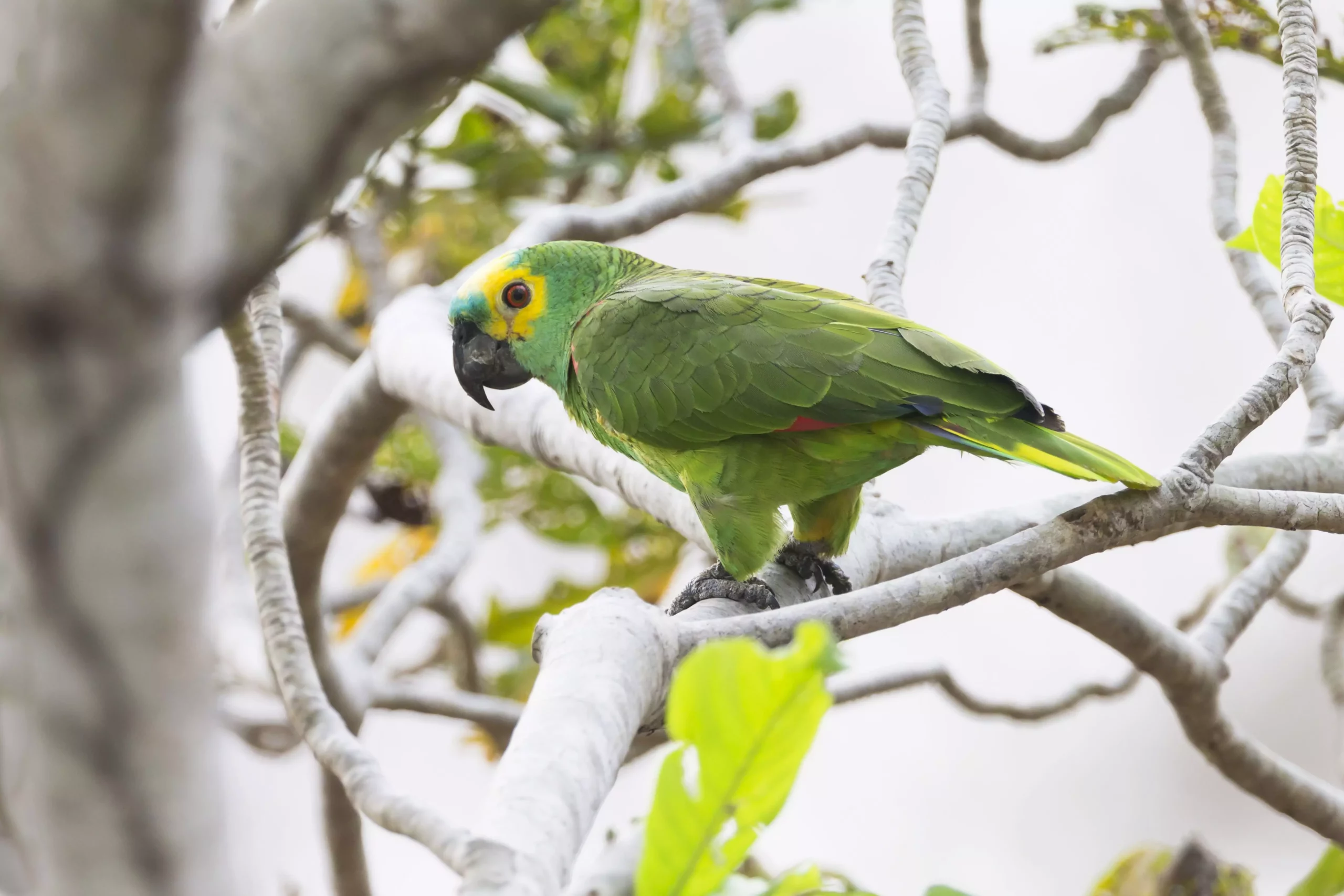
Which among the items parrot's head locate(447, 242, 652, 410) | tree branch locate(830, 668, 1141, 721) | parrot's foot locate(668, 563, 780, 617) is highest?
parrot's head locate(447, 242, 652, 410)

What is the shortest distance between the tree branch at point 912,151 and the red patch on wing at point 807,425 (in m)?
0.18

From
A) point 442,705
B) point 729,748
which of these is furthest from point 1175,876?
point 729,748

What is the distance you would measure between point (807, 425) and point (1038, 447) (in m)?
0.24

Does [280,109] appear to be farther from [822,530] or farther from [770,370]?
[822,530]

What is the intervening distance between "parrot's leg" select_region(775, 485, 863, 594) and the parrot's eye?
45 cm

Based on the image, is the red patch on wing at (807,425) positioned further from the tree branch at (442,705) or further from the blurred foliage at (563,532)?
the blurred foliage at (563,532)

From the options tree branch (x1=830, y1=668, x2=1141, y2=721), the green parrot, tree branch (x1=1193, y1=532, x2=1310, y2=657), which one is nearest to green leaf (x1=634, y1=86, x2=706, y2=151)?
the green parrot

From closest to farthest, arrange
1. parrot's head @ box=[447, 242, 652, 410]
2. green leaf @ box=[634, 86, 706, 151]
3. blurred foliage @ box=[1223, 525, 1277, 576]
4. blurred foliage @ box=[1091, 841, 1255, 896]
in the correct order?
parrot's head @ box=[447, 242, 652, 410] → blurred foliage @ box=[1091, 841, 1255, 896] → blurred foliage @ box=[1223, 525, 1277, 576] → green leaf @ box=[634, 86, 706, 151]

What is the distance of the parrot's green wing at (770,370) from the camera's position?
1.05m

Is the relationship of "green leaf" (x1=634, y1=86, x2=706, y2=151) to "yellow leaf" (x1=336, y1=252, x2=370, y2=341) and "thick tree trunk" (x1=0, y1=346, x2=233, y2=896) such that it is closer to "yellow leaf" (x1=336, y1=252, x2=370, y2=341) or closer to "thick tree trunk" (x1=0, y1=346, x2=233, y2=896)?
"yellow leaf" (x1=336, y1=252, x2=370, y2=341)

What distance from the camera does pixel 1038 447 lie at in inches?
38.9

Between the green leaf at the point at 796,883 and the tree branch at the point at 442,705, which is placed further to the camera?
the tree branch at the point at 442,705

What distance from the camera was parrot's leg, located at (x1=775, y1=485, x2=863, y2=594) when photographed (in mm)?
1246

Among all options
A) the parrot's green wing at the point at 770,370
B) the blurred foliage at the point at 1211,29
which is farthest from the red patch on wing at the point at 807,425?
the blurred foliage at the point at 1211,29
